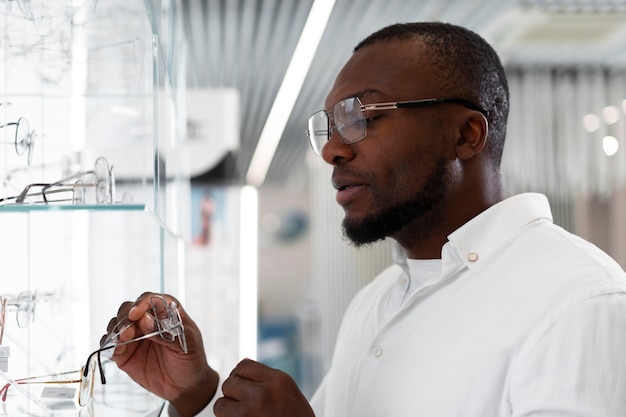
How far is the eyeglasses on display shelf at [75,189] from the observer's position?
3.20 ft

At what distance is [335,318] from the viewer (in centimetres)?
720

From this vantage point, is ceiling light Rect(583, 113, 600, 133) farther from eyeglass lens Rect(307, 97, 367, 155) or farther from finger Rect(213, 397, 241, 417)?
finger Rect(213, 397, 241, 417)

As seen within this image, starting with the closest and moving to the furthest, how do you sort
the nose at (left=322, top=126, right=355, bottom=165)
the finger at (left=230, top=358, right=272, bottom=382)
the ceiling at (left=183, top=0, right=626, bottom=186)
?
the finger at (left=230, top=358, right=272, bottom=382) < the nose at (left=322, top=126, right=355, bottom=165) < the ceiling at (left=183, top=0, right=626, bottom=186)

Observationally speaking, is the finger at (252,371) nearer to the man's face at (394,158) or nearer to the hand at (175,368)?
the hand at (175,368)

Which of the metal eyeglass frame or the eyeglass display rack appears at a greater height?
the eyeglass display rack

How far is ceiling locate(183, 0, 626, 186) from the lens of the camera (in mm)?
4445

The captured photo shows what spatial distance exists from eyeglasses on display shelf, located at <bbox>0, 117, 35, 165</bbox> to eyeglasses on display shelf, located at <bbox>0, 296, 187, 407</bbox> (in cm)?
27

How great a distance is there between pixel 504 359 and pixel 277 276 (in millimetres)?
16366

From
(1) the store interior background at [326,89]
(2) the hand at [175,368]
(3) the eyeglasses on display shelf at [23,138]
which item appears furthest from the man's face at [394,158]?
(1) the store interior background at [326,89]

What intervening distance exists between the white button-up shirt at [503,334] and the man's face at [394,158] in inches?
4.9

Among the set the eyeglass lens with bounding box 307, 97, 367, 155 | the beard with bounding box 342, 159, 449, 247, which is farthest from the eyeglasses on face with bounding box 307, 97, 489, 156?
the beard with bounding box 342, 159, 449, 247

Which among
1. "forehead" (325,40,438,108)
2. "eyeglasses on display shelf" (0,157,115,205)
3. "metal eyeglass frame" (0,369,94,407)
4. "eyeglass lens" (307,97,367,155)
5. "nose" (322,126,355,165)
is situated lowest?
"metal eyeglass frame" (0,369,94,407)

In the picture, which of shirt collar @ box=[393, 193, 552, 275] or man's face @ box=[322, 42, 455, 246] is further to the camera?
man's face @ box=[322, 42, 455, 246]

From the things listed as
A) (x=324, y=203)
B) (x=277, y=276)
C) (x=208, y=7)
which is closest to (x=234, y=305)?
(x=208, y=7)
